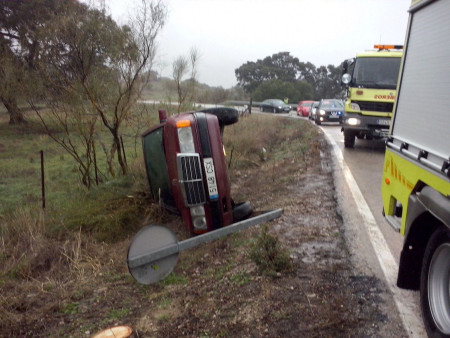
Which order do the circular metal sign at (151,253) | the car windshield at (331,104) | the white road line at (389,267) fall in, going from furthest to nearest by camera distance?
1. the car windshield at (331,104)
2. the circular metal sign at (151,253)
3. the white road line at (389,267)

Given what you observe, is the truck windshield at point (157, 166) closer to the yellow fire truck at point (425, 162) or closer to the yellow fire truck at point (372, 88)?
the yellow fire truck at point (425, 162)

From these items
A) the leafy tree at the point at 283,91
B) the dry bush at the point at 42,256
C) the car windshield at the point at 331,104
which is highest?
the dry bush at the point at 42,256

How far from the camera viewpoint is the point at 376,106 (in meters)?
9.87

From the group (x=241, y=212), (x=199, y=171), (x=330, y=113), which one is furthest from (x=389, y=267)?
(x=330, y=113)

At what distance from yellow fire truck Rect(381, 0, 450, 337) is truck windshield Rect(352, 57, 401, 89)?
6.59m

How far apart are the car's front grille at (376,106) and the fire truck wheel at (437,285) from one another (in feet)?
25.5

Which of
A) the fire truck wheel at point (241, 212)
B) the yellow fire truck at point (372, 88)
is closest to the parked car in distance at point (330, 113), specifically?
the yellow fire truck at point (372, 88)

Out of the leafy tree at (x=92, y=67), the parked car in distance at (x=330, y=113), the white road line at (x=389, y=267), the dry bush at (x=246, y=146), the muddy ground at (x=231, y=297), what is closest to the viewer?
the white road line at (x=389, y=267)

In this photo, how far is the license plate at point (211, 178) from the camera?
4.52 meters

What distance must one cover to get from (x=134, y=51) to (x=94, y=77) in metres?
1.34

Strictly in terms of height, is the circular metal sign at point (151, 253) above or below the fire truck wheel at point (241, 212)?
above

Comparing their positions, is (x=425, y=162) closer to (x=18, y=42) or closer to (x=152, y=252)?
(x=152, y=252)

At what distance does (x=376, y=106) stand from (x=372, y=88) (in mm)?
469

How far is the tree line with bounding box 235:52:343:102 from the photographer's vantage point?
61.0 metres
